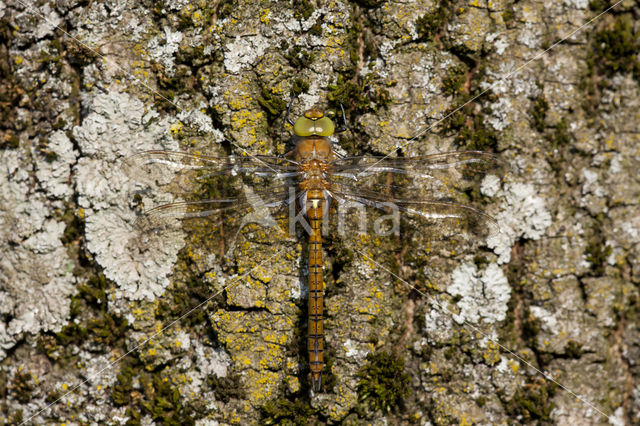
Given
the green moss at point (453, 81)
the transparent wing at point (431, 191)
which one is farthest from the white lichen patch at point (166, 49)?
the green moss at point (453, 81)

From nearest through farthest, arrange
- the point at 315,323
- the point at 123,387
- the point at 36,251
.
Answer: the point at 315,323 → the point at 123,387 → the point at 36,251

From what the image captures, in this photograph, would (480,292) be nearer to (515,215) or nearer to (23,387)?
(515,215)

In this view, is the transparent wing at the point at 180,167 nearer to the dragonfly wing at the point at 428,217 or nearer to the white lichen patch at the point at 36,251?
the white lichen patch at the point at 36,251

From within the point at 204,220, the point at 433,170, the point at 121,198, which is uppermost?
the point at 433,170

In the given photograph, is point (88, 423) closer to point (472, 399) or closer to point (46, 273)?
point (46, 273)

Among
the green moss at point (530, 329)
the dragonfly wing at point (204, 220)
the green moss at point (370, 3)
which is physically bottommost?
the green moss at point (530, 329)

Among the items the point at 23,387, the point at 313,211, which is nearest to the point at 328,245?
the point at 313,211

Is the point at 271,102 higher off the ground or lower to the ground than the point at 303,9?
lower
